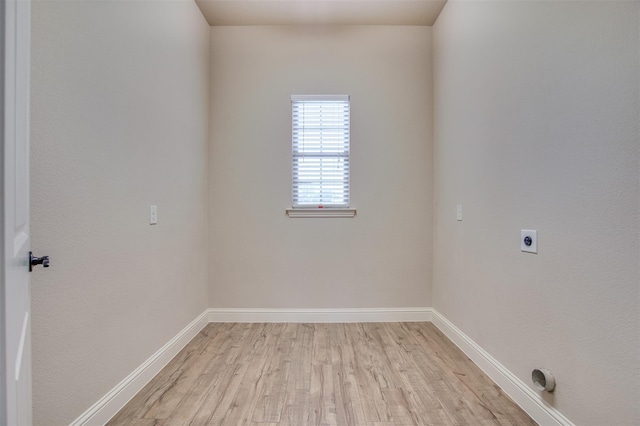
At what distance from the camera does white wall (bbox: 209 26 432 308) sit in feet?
9.68

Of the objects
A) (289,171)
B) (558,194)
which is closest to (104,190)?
(289,171)

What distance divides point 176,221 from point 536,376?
2491 mm

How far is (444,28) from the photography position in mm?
2691

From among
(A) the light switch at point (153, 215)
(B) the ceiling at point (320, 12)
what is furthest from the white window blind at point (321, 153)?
(A) the light switch at point (153, 215)

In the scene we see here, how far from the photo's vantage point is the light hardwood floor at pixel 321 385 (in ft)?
5.18

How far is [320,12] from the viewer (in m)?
2.77

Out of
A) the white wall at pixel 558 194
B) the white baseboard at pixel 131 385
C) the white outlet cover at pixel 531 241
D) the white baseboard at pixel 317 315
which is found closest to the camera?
the white wall at pixel 558 194

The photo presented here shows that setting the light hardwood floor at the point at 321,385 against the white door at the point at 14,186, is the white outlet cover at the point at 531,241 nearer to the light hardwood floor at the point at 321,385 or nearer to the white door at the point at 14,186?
the light hardwood floor at the point at 321,385

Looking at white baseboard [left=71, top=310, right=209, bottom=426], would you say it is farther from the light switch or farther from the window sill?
the window sill

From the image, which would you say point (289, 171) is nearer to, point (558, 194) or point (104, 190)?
point (104, 190)

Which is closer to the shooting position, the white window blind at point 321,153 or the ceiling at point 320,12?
the ceiling at point 320,12

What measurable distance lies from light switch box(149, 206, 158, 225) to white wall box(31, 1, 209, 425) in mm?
53

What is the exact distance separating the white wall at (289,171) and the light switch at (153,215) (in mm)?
942

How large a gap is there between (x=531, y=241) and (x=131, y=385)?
240 cm
